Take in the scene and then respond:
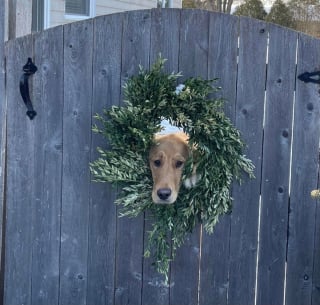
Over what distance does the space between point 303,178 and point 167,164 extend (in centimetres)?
85

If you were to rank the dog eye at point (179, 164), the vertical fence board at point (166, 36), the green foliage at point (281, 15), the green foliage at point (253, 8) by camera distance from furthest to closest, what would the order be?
the green foliage at point (253, 8) → the green foliage at point (281, 15) → the vertical fence board at point (166, 36) → the dog eye at point (179, 164)

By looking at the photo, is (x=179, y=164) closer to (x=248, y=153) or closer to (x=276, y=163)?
(x=248, y=153)

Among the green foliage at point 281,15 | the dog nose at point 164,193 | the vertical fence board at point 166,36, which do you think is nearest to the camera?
the dog nose at point 164,193

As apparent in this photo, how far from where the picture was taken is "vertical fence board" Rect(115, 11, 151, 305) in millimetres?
3785

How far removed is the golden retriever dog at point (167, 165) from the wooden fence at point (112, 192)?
381mm

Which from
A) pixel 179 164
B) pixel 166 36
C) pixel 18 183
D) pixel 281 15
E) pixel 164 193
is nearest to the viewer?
pixel 164 193

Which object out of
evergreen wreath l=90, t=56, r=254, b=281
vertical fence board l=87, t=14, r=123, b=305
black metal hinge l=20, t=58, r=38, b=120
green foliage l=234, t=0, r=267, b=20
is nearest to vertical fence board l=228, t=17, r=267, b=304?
evergreen wreath l=90, t=56, r=254, b=281

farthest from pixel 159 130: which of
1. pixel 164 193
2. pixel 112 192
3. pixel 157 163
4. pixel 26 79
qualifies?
pixel 26 79

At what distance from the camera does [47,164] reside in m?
3.88

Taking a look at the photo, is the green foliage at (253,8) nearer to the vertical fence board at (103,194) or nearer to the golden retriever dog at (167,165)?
the vertical fence board at (103,194)

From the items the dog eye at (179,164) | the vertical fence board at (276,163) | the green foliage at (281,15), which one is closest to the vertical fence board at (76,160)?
the dog eye at (179,164)

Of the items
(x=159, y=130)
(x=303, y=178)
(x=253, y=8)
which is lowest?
(x=303, y=178)

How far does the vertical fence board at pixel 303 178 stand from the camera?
150 inches

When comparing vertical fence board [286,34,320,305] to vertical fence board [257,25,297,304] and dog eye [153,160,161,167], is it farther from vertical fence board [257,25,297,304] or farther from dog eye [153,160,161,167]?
dog eye [153,160,161,167]
